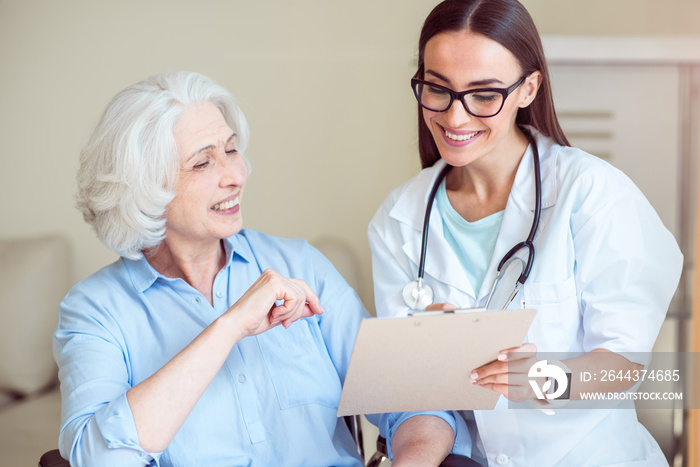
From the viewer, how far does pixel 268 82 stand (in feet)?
8.13

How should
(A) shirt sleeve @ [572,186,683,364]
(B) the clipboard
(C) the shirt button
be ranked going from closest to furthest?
(B) the clipboard < (A) shirt sleeve @ [572,186,683,364] < (C) the shirt button

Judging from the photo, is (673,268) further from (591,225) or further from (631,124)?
(631,124)

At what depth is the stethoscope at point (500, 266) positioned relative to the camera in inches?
56.4

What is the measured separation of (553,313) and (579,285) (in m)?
0.08

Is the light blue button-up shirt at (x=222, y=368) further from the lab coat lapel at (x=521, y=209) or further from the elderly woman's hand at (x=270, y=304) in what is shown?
the lab coat lapel at (x=521, y=209)

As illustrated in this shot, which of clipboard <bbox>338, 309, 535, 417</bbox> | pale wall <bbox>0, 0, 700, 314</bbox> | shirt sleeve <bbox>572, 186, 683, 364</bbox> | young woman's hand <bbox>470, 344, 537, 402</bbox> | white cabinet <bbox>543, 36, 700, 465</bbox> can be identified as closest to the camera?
clipboard <bbox>338, 309, 535, 417</bbox>

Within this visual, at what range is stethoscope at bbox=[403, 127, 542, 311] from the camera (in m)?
1.43

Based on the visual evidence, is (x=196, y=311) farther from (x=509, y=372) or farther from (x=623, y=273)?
(x=623, y=273)

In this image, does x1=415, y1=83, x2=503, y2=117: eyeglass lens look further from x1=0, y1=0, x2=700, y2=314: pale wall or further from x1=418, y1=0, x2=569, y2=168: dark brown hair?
x1=0, y1=0, x2=700, y2=314: pale wall

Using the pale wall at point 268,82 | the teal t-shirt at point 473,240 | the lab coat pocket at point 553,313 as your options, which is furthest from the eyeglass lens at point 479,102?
the pale wall at point 268,82

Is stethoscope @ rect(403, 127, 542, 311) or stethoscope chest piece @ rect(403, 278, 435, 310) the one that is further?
stethoscope chest piece @ rect(403, 278, 435, 310)

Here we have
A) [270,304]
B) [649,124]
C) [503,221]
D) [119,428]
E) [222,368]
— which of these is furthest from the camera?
[649,124]

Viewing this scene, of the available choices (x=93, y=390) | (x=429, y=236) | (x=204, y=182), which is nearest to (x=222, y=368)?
(x=93, y=390)

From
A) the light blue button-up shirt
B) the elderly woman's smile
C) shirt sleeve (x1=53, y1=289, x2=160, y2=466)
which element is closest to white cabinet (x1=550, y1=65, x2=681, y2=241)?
the light blue button-up shirt
